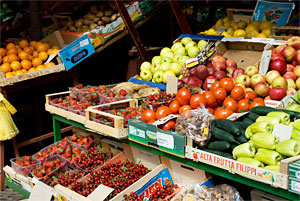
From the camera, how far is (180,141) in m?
2.53

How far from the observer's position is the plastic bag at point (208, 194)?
8.69ft

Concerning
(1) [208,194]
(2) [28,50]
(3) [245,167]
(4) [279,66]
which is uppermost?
(2) [28,50]

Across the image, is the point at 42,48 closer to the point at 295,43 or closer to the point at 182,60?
the point at 182,60

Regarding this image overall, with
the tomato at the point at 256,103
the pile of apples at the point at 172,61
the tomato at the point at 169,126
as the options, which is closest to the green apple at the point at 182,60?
the pile of apples at the point at 172,61

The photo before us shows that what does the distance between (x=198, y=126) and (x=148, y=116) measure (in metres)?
0.66

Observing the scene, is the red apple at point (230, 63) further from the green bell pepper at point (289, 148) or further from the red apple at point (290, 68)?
the green bell pepper at point (289, 148)

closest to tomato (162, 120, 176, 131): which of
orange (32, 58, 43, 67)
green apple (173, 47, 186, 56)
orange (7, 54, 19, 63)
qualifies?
green apple (173, 47, 186, 56)

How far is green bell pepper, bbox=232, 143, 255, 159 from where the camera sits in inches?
88.6

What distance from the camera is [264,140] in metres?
2.24

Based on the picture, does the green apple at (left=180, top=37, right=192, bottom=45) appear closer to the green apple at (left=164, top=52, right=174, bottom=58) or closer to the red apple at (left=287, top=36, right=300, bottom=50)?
the green apple at (left=164, top=52, right=174, bottom=58)

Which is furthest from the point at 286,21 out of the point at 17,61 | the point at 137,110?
the point at 17,61

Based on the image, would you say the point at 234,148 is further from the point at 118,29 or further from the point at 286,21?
the point at 286,21

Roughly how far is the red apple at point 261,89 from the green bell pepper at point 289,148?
1159mm

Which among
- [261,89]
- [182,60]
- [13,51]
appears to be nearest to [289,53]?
[261,89]
